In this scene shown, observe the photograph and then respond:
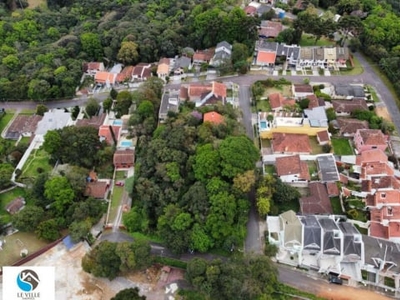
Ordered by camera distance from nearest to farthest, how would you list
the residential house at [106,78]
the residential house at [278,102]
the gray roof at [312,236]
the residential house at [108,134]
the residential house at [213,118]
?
the gray roof at [312,236] → the residential house at [213,118] → the residential house at [108,134] → the residential house at [278,102] → the residential house at [106,78]

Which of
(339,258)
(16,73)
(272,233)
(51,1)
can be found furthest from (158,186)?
(51,1)

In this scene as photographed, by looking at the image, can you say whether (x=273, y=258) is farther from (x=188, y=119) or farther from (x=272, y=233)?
(x=188, y=119)

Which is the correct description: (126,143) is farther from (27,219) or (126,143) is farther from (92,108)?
(27,219)

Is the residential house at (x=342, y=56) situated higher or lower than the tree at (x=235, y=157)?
higher

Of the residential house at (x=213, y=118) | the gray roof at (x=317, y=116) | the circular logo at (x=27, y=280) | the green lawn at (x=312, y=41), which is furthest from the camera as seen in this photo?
the green lawn at (x=312, y=41)

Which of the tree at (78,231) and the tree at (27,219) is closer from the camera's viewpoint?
the tree at (78,231)

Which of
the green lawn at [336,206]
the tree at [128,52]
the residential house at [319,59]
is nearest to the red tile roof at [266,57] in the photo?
the residential house at [319,59]

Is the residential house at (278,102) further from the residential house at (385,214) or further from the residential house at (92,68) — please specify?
the residential house at (92,68)

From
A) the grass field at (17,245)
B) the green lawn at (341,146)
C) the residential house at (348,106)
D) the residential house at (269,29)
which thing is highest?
the residential house at (269,29)

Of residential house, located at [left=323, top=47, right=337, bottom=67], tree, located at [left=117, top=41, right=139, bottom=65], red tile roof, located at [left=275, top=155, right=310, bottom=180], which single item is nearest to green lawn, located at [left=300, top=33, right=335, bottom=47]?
residential house, located at [left=323, top=47, right=337, bottom=67]
